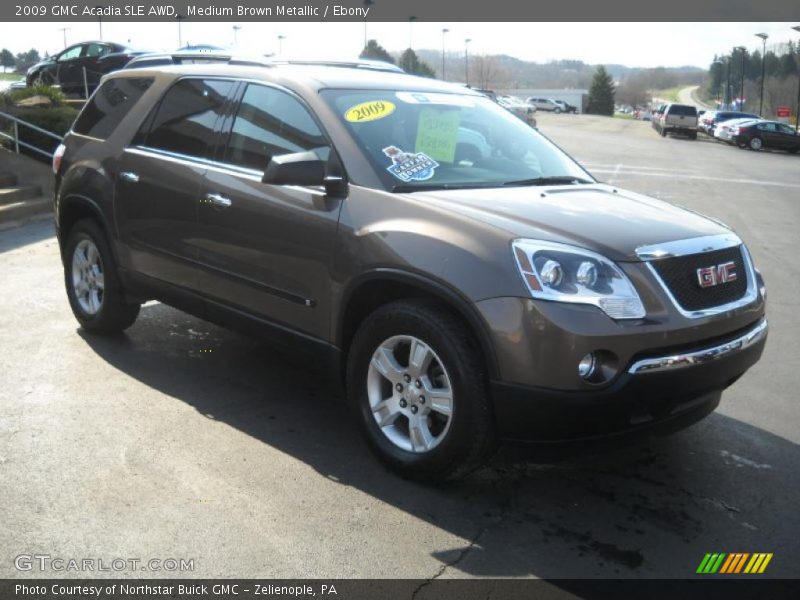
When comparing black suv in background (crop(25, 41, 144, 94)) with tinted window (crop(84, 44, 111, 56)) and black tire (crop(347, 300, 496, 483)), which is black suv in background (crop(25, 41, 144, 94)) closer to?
tinted window (crop(84, 44, 111, 56))

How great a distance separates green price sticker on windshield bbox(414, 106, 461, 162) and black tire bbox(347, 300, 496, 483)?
982mm

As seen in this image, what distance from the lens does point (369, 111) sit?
445cm

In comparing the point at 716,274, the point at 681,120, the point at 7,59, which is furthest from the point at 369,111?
the point at 7,59

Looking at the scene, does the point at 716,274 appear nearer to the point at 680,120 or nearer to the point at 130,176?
the point at 130,176

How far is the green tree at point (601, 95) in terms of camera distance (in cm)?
12369

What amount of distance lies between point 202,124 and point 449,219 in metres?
2.01

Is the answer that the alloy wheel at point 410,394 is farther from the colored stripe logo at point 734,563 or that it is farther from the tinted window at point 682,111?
the tinted window at point 682,111

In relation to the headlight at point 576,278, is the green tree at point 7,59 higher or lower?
higher

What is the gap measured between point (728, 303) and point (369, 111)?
199 cm

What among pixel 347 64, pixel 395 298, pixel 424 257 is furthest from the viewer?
pixel 347 64

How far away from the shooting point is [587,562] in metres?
3.29

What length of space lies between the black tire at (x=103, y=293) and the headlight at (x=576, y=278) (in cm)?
323

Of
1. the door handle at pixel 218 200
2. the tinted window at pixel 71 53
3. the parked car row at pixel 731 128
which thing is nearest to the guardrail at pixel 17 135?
the door handle at pixel 218 200

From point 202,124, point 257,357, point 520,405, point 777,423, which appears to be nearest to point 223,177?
point 202,124
